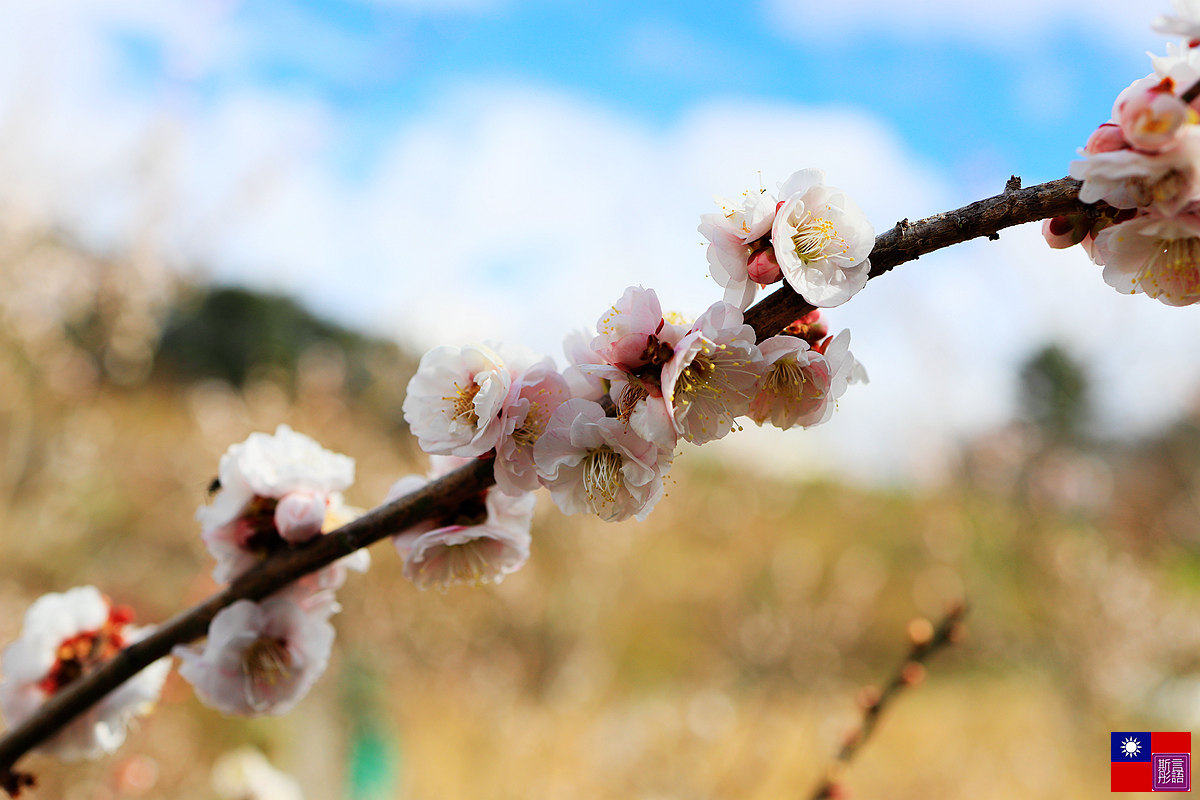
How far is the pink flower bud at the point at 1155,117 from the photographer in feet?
1.16

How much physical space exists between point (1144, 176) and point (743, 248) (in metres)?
0.21

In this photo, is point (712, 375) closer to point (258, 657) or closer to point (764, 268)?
point (764, 268)

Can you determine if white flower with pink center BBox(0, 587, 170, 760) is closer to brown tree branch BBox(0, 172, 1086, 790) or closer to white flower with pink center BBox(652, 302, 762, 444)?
brown tree branch BBox(0, 172, 1086, 790)

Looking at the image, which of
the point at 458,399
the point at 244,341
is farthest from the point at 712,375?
the point at 244,341

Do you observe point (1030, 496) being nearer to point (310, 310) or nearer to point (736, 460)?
point (736, 460)

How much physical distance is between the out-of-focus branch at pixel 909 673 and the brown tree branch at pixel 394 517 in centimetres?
34

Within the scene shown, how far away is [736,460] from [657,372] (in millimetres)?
4697

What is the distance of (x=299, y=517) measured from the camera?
484mm

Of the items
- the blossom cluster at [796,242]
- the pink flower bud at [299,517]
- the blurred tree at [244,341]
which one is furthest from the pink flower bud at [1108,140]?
the blurred tree at [244,341]

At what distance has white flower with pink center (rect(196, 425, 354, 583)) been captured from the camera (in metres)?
0.49

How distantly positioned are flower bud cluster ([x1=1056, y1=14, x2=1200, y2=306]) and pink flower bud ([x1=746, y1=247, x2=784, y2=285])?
0.53 ft

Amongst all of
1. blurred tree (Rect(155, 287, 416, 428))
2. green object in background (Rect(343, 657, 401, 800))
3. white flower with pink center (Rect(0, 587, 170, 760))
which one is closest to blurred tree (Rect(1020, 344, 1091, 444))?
green object in background (Rect(343, 657, 401, 800))

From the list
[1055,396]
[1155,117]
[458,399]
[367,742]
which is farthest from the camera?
[1055,396]

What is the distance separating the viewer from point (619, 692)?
3.96 metres
